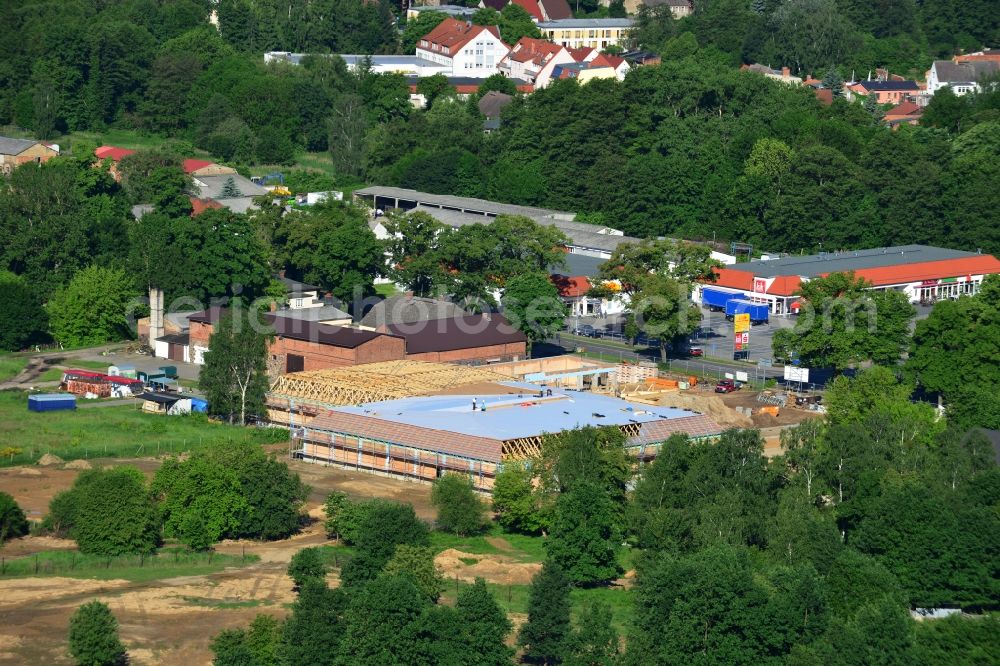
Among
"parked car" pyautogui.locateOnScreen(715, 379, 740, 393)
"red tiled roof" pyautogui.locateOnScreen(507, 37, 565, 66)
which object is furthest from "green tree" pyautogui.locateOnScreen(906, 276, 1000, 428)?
"red tiled roof" pyautogui.locateOnScreen(507, 37, 565, 66)

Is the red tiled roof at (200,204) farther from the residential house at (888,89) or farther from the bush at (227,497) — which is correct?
the residential house at (888,89)

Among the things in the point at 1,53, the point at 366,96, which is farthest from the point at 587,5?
the point at 1,53

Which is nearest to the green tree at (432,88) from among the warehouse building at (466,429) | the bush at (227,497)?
the warehouse building at (466,429)

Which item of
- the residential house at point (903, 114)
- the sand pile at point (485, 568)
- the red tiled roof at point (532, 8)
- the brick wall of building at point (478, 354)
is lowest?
the sand pile at point (485, 568)

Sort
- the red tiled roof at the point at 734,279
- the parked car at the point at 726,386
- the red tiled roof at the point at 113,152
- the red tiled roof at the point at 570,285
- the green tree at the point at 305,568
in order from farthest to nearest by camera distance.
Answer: the red tiled roof at the point at 113,152 → the red tiled roof at the point at 734,279 → the red tiled roof at the point at 570,285 → the parked car at the point at 726,386 → the green tree at the point at 305,568

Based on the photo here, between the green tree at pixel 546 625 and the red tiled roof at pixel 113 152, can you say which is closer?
the green tree at pixel 546 625

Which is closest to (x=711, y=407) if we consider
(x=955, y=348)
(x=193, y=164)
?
(x=955, y=348)
